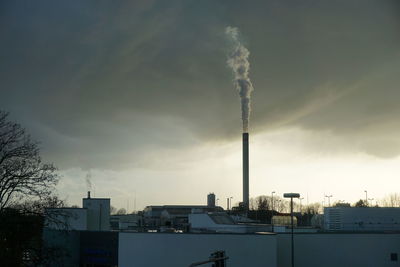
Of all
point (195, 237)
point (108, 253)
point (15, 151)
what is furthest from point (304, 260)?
point (15, 151)

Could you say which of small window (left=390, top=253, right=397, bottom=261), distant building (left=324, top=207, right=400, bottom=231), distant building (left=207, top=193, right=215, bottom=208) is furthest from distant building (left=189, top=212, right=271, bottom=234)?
distant building (left=207, top=193, right=215, bottom=208)

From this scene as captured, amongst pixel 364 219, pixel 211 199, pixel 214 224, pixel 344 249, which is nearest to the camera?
pixel 344 249

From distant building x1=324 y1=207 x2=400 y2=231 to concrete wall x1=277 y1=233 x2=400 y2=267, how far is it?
708 cm

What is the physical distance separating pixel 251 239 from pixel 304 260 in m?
7.10

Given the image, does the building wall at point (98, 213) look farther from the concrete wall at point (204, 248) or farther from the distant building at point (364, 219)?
the distant building at point (364, 219)

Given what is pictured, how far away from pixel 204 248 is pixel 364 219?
19477mm

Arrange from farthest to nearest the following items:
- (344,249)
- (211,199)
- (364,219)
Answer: (211,199), (364,219), (344,249)

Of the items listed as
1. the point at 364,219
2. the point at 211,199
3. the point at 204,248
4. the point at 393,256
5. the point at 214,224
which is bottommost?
the point at 393,256

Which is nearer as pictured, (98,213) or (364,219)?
(364,219)

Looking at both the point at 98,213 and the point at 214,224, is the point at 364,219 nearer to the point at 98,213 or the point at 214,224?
the point at 214,224

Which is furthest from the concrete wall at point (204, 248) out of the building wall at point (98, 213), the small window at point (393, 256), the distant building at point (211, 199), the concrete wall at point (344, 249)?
the distant building at point (211, 199)

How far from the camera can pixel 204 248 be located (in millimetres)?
35812

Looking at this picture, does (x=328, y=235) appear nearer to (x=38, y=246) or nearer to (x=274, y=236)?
(x=274, y=236)

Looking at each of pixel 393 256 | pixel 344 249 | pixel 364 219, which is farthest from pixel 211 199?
pixel 393 256
